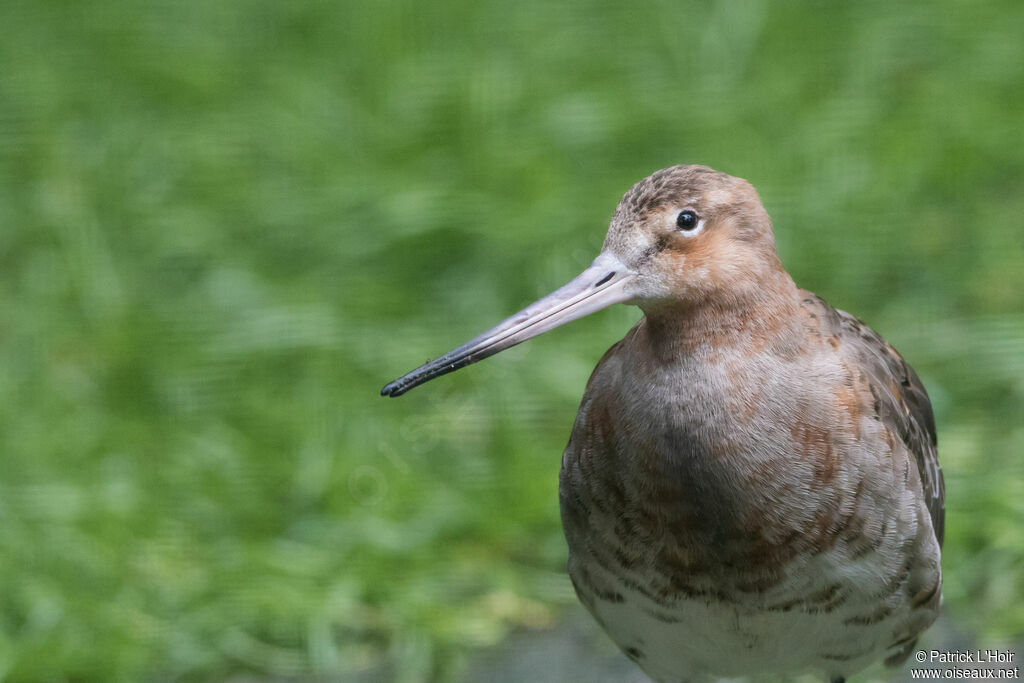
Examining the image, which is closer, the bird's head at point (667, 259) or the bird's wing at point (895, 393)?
the bird's head at point (667, 259)

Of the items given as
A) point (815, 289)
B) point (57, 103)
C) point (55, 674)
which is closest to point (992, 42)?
point (815, 289)

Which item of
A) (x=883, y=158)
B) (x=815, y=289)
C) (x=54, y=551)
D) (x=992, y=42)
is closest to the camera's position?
(x=54, y=551)

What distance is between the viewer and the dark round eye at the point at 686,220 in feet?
12.2

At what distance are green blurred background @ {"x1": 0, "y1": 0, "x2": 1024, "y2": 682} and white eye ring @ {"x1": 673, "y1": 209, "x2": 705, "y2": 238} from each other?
2.19 meters

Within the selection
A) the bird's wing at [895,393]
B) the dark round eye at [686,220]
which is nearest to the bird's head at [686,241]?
the dark round eye at [686,220]

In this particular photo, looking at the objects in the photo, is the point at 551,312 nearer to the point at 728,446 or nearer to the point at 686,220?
the point at 686,220

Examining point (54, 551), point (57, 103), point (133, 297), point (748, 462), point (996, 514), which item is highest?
point (57, 103)

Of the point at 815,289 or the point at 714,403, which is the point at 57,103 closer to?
the point at 815,289

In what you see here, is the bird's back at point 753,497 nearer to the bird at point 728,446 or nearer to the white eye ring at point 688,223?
the bird at point 728,446

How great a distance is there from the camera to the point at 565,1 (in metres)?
8.59

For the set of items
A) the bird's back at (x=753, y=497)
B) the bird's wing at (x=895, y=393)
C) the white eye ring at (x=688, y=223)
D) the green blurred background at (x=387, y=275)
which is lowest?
the bird's back at (x=753, y=497)

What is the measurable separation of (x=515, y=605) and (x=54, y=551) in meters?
1.85

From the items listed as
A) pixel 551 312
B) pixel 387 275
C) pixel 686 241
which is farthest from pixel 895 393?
pixel 387 275

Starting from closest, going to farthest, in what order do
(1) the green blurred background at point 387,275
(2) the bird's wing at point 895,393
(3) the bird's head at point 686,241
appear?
(3) the bird's head at point 686,241 → (2) the bird's wing at point 895,393 → (1) the green blurred background at point 387,275
